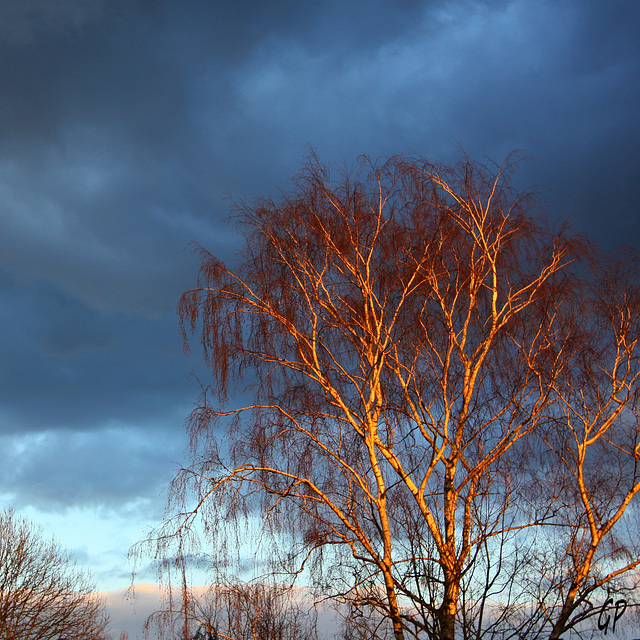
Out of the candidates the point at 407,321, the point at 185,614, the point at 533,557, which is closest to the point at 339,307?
the point at 407,321

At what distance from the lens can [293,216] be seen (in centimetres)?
1023

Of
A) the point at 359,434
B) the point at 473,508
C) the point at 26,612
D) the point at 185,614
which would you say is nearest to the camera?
the point at 473,508

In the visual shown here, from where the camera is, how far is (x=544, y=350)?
34.1 ft

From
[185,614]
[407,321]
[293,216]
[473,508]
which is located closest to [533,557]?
[473,508]

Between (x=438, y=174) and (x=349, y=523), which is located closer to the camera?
(x=349, y=523)

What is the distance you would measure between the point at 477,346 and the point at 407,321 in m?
1.12

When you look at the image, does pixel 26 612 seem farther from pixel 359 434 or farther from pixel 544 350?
pixel 544 350

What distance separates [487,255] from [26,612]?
859 inches

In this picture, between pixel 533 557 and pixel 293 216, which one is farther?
pixel 293 216

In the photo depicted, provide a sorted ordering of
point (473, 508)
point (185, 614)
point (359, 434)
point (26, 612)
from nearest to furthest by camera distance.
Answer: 1. point (473, 508)
2. point (359, 434)
3. point (185, 614)
4. point (26, 612)

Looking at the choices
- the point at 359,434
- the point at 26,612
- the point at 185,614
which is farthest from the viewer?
the point at 26,612

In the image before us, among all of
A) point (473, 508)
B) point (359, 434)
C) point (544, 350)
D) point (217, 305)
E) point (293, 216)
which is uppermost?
point (293, 216)

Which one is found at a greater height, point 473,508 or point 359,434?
point 359,434

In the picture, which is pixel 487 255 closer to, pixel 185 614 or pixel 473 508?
pixel 473 508
